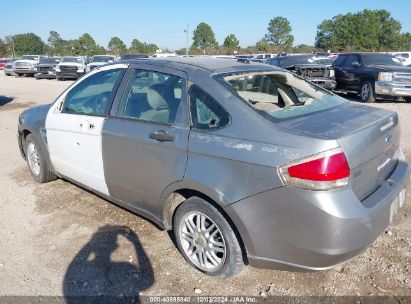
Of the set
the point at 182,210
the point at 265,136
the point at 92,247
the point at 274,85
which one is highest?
the point at 274,85

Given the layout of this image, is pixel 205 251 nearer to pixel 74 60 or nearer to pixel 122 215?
pixel 122 215

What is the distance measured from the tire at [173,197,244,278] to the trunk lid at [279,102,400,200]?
0.87 m

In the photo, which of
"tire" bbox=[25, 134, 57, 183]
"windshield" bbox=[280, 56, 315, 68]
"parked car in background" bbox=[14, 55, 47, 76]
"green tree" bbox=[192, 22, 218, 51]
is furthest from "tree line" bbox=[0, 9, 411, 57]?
"tire" bbox=[25, 134, 57, 183]

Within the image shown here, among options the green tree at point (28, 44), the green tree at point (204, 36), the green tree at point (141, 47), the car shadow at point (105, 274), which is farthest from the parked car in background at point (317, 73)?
the green tree at point (28, 44)

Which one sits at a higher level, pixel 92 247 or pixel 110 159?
pixel 110 159

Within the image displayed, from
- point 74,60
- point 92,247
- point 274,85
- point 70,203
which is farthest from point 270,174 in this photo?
point 74,60

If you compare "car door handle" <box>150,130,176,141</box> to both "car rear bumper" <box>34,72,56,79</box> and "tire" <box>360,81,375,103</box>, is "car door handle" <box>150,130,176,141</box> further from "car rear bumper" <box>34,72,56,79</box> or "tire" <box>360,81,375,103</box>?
"car rear bumper" <box>34,72,56,79</box>

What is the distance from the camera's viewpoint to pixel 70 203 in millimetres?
4535

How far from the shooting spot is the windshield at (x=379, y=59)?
12472 mm

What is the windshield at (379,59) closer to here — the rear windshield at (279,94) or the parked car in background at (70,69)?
the rear windshield at (279,94)

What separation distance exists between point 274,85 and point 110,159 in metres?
1.73

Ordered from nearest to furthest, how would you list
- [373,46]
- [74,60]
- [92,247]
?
[92,247]
[74,60]
[373,46]

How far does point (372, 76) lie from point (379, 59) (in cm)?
132

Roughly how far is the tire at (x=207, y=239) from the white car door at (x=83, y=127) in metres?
1.08
